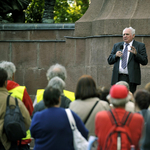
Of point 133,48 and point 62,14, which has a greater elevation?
point 62,14

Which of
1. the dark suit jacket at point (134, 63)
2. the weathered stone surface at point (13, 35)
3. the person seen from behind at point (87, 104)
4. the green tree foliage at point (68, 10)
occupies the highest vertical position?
the green tree foliage at point (68, 10)

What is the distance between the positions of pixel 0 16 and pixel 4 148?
313 inches

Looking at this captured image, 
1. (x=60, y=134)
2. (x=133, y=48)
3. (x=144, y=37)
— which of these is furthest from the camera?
(x=144, y=37)

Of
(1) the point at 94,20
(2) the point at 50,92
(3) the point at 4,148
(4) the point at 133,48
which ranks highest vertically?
(1) the point at 94,20

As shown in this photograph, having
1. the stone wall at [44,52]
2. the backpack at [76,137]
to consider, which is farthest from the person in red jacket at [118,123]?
the stone wall at [44,52]

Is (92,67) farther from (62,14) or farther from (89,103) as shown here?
(62,14)

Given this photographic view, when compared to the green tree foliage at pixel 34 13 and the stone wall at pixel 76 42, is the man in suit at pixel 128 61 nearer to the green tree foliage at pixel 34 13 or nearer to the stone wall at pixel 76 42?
the stone wall at pixel 76 42

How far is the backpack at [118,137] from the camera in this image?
4.23 metres

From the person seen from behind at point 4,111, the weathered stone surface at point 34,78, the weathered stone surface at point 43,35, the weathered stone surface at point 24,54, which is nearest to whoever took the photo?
the person seen from behind at point 4,111

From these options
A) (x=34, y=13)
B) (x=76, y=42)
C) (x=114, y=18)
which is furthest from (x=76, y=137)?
(x=34, y=13)

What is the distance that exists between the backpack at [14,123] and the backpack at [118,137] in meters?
1.44

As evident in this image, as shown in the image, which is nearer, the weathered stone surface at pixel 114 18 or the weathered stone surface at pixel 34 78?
the weathered stone surface at pixel 114 18

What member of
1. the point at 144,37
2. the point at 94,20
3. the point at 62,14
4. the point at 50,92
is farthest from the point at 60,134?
the point at 62,14

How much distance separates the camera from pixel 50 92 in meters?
4.74
